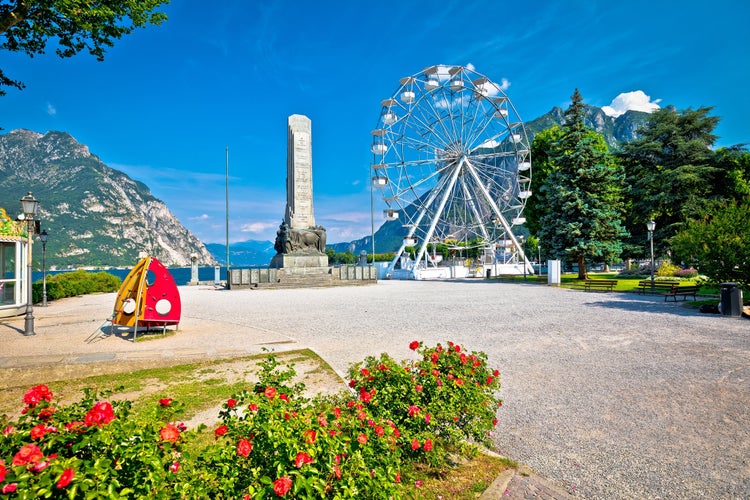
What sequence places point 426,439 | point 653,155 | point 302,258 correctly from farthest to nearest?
point 653,155
point 302,258
point 426,439

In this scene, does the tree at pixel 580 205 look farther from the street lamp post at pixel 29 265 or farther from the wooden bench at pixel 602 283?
the street lamp post at pixel 29 265

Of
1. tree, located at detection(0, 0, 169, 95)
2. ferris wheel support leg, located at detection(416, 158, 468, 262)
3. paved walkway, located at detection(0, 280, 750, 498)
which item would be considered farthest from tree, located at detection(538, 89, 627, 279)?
tree, located at detection(0, 0, 169, 95)

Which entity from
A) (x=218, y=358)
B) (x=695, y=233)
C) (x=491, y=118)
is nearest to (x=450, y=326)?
(x=218, y=358)

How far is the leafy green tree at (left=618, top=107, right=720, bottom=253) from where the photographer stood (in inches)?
1231

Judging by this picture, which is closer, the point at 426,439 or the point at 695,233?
the point at 426,439

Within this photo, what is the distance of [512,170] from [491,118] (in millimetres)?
5831

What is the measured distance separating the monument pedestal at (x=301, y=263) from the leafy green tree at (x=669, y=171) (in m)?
26.8

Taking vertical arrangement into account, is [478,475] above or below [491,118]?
below

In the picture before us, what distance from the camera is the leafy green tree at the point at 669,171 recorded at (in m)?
31.3

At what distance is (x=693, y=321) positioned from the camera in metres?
12.1

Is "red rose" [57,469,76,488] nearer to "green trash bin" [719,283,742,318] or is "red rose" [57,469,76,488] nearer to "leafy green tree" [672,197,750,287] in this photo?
"green trash bin" [719,283,742,318]

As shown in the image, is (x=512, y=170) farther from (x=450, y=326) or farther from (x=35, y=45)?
(x=35, y=45)

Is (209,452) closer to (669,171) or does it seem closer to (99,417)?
(99,417)

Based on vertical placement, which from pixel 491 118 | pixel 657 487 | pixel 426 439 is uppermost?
pixel 491 118
